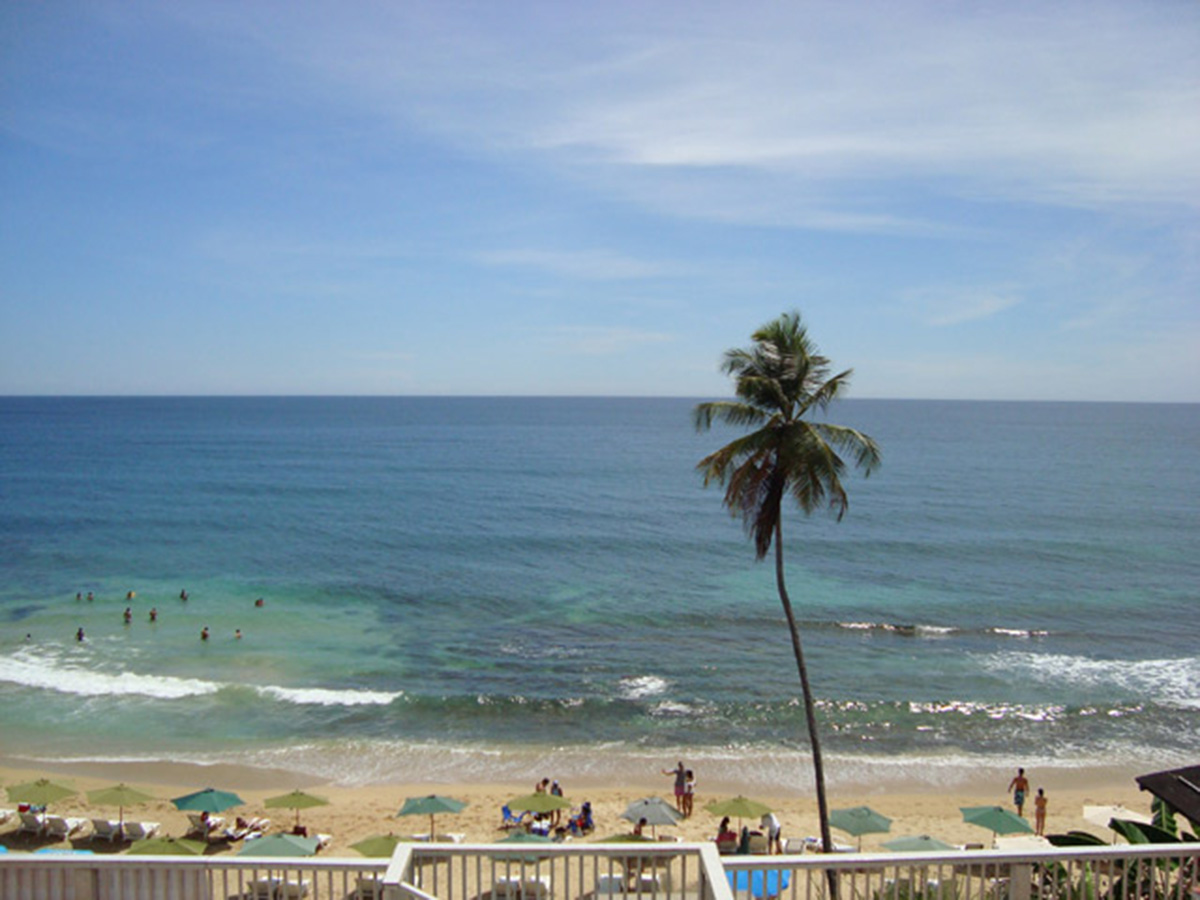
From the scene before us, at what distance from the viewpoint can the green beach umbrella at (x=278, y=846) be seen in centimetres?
1695

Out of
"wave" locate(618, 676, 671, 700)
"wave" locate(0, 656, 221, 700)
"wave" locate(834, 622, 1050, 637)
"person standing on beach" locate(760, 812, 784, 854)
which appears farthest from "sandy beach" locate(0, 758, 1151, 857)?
"wave" locate(834, 622, 1050, 637)

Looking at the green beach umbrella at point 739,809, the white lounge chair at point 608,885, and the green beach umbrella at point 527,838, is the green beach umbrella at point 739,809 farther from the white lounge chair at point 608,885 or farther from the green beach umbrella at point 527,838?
the white lounge chair at point 608,885

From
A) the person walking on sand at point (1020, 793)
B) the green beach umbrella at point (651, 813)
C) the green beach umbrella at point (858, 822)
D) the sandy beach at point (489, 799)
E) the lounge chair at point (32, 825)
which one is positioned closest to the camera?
the green beach umbrella at point (858, 822)

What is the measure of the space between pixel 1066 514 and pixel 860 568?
95.5 feet

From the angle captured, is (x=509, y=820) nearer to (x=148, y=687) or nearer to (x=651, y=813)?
(x=651, y=813)

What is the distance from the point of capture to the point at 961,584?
158ft

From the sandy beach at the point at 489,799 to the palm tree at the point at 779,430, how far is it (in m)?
5.56

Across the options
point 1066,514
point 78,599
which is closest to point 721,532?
point 1066,514

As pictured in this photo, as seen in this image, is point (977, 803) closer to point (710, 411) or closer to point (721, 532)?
point (710, 411)

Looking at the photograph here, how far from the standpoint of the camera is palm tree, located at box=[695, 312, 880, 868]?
1767 cm

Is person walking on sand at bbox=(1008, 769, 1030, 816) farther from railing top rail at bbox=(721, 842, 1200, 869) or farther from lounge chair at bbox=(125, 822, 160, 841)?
lounge chair at bbox=(125, 822, 160, 841)

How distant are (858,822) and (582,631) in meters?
20.8

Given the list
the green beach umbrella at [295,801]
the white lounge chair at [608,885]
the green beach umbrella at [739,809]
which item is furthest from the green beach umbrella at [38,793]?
the green beach umbrella at [739,809]

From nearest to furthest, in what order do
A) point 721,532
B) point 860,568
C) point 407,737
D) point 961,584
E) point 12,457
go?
point 407,737
point 961,584
point 860,568
point 721,532
point 12,457
